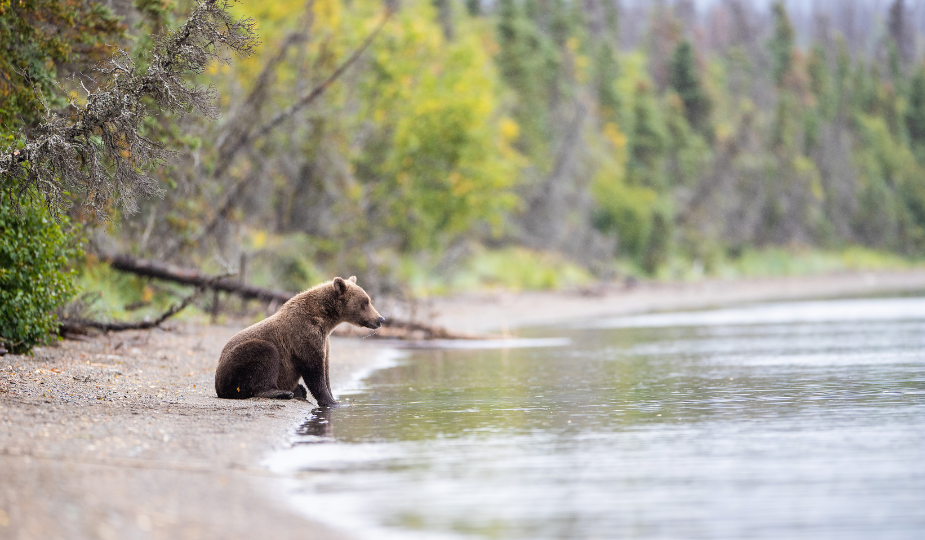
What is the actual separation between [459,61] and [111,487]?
110ft

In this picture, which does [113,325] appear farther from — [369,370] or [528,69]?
[528,69]

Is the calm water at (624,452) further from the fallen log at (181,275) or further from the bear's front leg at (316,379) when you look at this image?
the fallen log at (181,275)

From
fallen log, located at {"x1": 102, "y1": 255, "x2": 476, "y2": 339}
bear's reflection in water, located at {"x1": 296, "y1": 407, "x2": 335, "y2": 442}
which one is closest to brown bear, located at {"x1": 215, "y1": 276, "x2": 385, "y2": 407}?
bear's reflection in water, located at {"x1": 296, "y1": 407, "x2": 335, "y2": 442}

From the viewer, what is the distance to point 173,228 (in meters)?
21.4

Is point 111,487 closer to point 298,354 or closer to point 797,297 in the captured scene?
point 298,354

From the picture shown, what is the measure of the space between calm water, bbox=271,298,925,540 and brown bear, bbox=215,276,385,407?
518mm

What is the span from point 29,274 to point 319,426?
4.32 metres

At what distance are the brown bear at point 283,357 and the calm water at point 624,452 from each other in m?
0.52

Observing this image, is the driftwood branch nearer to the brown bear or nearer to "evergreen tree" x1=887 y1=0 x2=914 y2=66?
the brown bear

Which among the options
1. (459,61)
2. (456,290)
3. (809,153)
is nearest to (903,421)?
(456,290)

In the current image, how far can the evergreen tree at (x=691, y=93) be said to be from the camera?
68.8m

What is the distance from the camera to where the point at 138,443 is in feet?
28.4

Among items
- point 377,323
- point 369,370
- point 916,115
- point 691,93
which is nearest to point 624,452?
point 377,323

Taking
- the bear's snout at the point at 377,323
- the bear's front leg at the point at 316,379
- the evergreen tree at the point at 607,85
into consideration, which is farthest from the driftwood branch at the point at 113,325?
the evergreen tree at the point at 607,85
